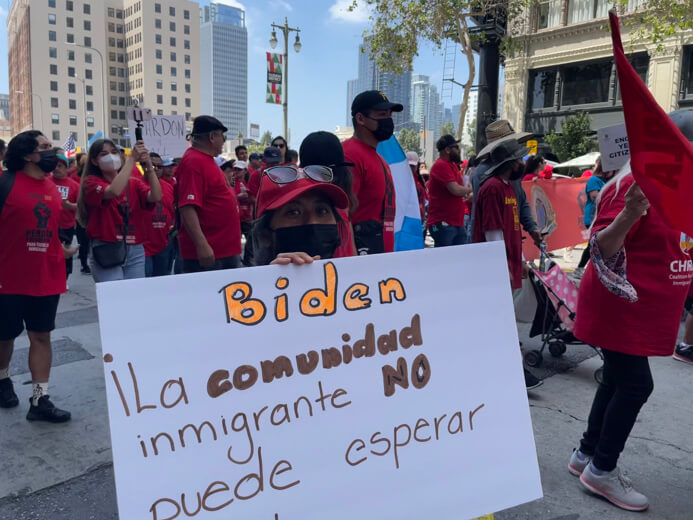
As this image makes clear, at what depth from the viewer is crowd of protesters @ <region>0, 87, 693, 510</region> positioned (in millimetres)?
2375

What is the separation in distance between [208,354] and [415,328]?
71cm

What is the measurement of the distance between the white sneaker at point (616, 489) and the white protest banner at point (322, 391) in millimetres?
1001

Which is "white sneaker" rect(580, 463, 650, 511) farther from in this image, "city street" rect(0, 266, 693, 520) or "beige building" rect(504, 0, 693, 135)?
"beige building" rect(504, 0, 693, 135)

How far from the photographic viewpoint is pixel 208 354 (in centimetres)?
166

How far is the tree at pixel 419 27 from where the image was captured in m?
15.7

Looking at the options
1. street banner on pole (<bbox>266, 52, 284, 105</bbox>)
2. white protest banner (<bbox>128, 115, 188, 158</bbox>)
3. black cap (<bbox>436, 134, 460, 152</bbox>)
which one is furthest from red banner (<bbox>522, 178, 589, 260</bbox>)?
street banner on pole (<bbox>266, 52, 284, 105</bbox>)

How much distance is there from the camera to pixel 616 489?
9.02 feet

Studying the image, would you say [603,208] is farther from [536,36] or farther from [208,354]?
[536,36]

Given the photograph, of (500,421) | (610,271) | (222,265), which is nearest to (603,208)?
(610,271)

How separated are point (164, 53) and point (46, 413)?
11623cm

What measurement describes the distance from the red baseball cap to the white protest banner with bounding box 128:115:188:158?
12.1 feet

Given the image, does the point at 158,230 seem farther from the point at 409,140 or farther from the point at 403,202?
the point at 409,140

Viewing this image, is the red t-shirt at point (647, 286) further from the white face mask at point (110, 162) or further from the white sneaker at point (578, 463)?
the white face mask at point (110, 162)

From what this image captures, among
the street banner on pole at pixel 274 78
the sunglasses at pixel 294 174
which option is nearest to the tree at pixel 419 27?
the street banner on pole at pixel 274 78
